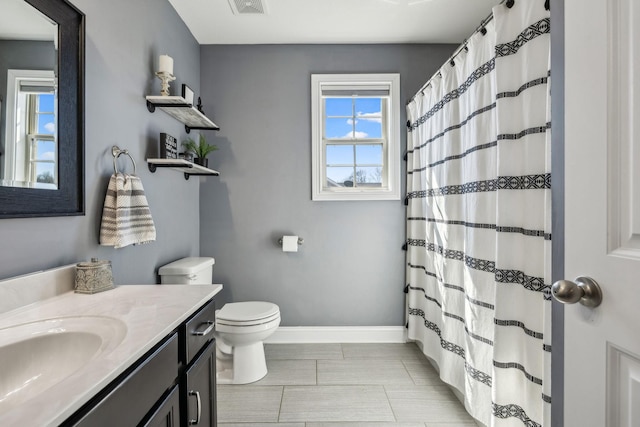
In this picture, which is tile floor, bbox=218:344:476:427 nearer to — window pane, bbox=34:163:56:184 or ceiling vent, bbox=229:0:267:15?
window pane, bbox=34:163:56:184

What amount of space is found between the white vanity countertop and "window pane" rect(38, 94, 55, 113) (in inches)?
26.6

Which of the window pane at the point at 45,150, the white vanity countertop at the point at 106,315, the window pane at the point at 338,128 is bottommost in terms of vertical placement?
the white vanity countertop at the point at 106,315

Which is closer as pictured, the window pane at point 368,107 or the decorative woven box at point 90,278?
the decorative woven box at point 90,278

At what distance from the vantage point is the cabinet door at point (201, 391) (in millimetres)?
1039

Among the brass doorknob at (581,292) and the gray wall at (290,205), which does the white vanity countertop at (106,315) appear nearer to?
the brass doorknob at (581,292)

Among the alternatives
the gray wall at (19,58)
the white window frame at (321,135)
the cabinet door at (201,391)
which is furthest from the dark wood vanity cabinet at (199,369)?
the white window frame at (321,135)

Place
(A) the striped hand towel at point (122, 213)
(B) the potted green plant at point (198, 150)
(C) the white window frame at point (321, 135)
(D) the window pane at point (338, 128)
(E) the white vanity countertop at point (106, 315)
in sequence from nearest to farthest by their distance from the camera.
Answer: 1. (E) the white vanity countertop at point (106, 315)
2. (A) the striped hand towel at point (122, 213)
3. (B) the potted green plant at point (198, 150)
4. (C) the white window frame at point (321, 135)
5. (D) the window pane at point (338, 128)

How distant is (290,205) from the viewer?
268 centimetres

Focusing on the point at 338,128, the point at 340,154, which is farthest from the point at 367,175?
the point at 338,128

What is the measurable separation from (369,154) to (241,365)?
1.94 metres

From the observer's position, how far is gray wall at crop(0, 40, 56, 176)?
992mm

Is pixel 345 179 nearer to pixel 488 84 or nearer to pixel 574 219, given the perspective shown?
pixel 488 84

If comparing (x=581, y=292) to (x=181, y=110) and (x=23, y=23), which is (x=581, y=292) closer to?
(x=23, y=23)

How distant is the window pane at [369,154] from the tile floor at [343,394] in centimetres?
160
